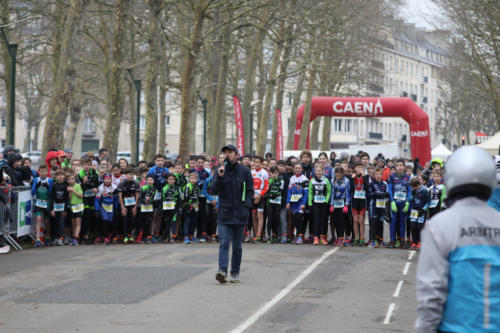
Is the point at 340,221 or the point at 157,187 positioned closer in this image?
the point at 340,221

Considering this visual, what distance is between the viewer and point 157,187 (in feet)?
61.5

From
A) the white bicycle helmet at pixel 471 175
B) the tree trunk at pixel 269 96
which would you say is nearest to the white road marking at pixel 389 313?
the white bicycle helmet at pixel 471 175

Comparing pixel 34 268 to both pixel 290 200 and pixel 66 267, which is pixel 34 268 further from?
pixel 290 200

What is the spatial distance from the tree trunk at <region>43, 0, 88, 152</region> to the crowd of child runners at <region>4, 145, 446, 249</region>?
5772mm

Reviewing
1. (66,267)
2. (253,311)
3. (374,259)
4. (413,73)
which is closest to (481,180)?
(253,311)

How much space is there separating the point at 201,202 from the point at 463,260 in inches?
591

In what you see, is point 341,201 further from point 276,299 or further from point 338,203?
point 276,299

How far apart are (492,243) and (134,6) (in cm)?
3211

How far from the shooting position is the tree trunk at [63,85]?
82.0ft

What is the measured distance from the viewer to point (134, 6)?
115 ft

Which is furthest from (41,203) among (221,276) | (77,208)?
(221,276)

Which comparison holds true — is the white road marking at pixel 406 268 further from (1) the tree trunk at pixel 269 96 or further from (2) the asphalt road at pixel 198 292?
(1) the tree trunk at pixel 269 96

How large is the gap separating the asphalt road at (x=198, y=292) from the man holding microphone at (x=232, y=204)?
0.35m

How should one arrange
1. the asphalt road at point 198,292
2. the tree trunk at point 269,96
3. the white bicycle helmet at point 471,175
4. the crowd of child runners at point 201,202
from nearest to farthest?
1. the white bicycle helmet at point 471,175
2. the asphalt road at point 198,292
3. the crowd of child runners at point 201,202
4. the tree trunk at point 269,96
